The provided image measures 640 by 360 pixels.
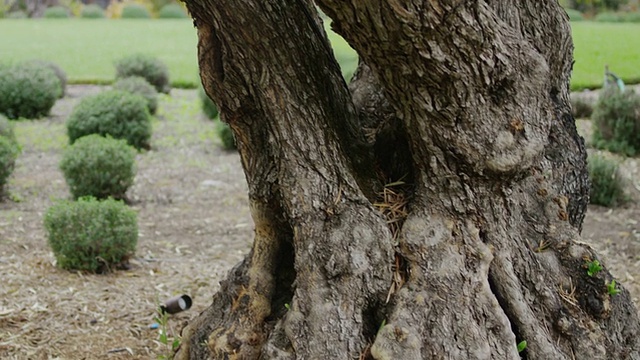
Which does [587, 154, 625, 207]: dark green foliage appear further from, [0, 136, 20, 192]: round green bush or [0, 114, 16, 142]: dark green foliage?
[0, 114, 16, 142]: dark green foliage

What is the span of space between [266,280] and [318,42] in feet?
3.57

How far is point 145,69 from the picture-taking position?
15.3 metres

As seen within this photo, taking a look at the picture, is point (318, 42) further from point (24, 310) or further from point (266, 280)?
point (24, 310)

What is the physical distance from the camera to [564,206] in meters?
3.46

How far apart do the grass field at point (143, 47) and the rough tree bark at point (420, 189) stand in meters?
9.32

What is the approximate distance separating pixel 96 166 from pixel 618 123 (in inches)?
246

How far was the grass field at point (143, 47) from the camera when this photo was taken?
17344 mm

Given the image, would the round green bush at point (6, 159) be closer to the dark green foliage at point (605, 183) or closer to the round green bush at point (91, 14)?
the dark green foliage at point (605, 183)

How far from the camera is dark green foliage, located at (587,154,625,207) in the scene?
770 centimetres

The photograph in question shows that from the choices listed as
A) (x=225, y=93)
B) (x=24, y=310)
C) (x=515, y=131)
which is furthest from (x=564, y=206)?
(x=24, y=310)

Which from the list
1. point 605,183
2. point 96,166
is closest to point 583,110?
point 605,183

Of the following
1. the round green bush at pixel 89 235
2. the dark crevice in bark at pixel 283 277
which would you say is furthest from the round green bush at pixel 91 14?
the dark crevice in bark at pixel 283 277

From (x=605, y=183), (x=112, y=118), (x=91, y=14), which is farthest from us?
(x=91, y=14)

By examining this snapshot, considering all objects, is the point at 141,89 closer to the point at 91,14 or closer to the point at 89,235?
the point at 89,235
